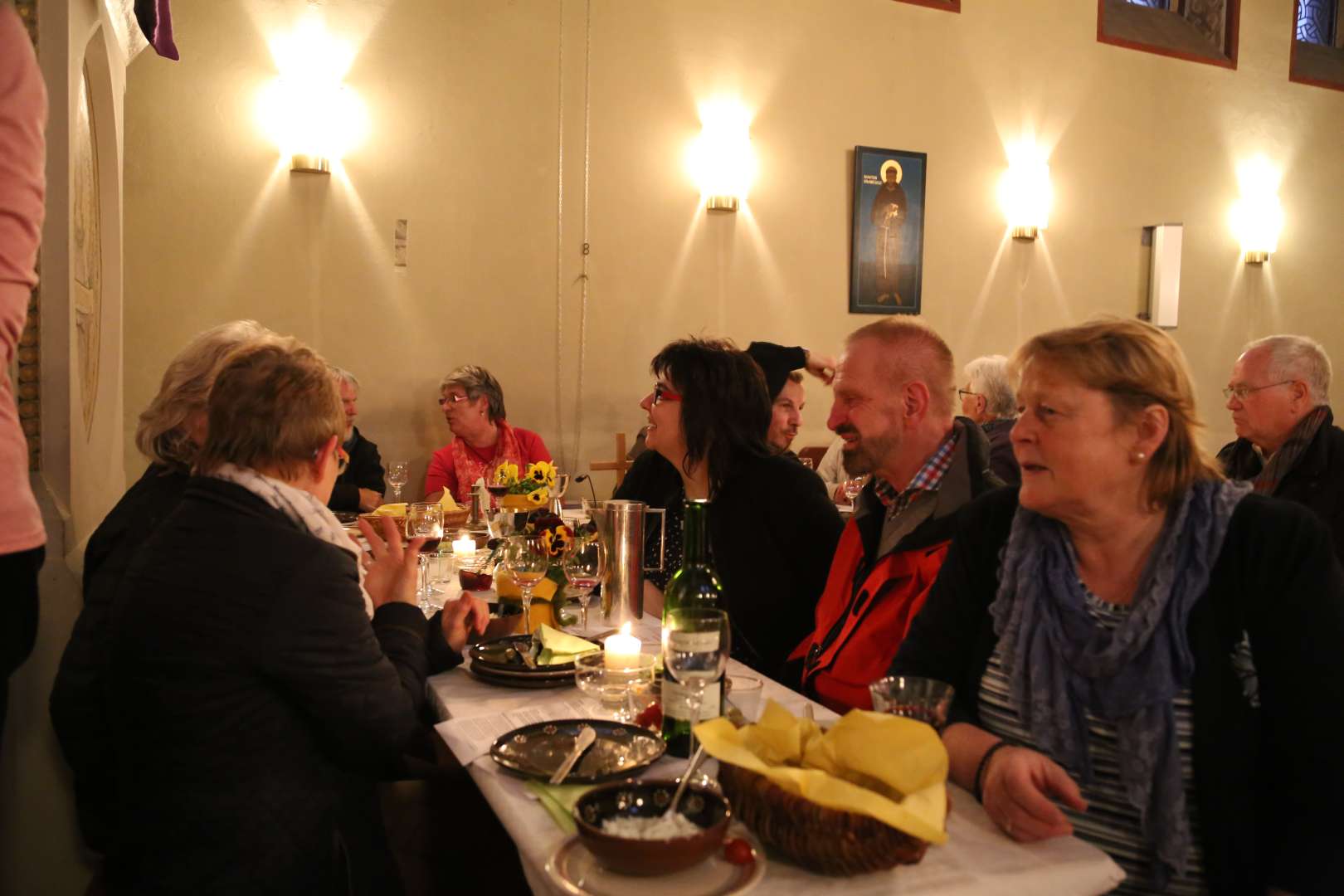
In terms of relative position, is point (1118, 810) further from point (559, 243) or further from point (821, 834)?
point (559, 243)

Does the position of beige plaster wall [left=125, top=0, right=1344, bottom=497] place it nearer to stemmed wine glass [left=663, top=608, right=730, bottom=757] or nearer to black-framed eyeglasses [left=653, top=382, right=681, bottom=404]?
black-framed eyeglasses [left=653, top=382, right=681, bottom=404]

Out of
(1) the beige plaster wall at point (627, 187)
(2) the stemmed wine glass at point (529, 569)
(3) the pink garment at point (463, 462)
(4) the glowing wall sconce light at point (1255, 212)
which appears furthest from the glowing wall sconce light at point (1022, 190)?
(2) the stemmed wine glass at point (529, 569)

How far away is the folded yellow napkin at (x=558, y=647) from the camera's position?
194 cm

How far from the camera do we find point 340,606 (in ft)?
4.92

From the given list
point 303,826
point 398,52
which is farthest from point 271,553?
point 398,52

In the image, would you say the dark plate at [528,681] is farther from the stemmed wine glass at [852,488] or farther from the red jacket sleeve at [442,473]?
the red jacket sleeve at [442,473]

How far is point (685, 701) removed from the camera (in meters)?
1.45

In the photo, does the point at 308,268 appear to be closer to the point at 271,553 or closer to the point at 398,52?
the point at 398,52

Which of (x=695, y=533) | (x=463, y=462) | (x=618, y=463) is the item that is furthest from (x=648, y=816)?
(x=618, y=463)

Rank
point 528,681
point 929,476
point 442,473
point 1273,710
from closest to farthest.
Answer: point 1273,710 < point 528,681 < point 929,476 < point 442,473

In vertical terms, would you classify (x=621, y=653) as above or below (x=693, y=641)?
below

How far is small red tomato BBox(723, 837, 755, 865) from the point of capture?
3.72 feet

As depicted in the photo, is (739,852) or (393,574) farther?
(393,574)

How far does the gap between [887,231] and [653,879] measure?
20.4ft
